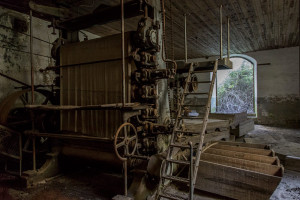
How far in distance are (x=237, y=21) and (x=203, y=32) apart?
1454 mm

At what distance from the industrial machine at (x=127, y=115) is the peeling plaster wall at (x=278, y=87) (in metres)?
8.00

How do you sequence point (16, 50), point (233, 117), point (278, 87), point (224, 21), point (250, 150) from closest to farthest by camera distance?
point (250, 150) → point (16, 50) → point (233, 117) → point (224, 21) → point (278, 87)

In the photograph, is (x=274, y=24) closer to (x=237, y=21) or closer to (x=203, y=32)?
(x=237, y=21)

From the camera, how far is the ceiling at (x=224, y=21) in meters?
5.87

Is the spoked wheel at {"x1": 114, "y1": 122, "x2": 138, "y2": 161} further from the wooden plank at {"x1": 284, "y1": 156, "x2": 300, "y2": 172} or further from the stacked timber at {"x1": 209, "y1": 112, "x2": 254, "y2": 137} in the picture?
the stacked timber at {"x1": 209, "y1": 112, "x2": 254, "y2": 137}

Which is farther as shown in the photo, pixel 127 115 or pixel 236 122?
pixel 236 122

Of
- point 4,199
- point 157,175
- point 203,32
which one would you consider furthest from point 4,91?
point 203,32

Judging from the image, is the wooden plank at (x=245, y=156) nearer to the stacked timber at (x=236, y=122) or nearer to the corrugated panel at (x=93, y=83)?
the corrugated panel at (x=93, y=83)

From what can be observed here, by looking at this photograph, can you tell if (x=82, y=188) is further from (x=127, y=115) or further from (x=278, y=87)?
(x=278, y=87)

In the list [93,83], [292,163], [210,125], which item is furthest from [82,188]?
[292,163]

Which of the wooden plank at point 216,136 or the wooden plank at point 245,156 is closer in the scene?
the wooden plank at point 245,156

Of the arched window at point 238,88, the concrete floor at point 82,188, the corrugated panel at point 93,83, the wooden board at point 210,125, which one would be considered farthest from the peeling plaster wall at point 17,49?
Result: the arched window at point 238,88

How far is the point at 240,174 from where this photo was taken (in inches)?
128

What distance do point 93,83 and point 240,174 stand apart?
307 cm
